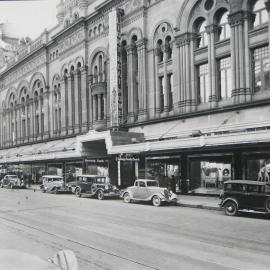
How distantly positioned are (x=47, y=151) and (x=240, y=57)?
25909mm

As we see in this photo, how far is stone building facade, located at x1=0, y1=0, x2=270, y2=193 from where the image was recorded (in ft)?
79.5

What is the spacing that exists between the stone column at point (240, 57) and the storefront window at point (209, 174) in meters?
4.14

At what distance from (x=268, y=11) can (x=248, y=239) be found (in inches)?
614

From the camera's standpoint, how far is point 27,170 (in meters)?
51.4

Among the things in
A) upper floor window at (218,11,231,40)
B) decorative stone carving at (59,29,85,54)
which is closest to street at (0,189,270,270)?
upper floor window at (218,11,231,40)

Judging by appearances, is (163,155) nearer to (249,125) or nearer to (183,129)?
(183,129)

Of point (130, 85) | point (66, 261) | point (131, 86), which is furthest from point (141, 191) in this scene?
point (66, 261)

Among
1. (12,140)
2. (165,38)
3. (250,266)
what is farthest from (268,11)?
(12,140)

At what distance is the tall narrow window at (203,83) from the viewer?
2758cm

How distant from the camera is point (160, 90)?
31375 millimetres

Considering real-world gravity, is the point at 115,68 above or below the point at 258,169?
above

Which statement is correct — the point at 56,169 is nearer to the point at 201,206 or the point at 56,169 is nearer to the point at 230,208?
the point at 201,206

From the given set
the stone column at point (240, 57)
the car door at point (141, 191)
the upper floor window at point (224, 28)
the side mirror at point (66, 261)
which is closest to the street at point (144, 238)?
the car door at point (141, 191)

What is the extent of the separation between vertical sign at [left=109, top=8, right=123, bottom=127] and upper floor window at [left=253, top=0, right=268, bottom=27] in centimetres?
1298
